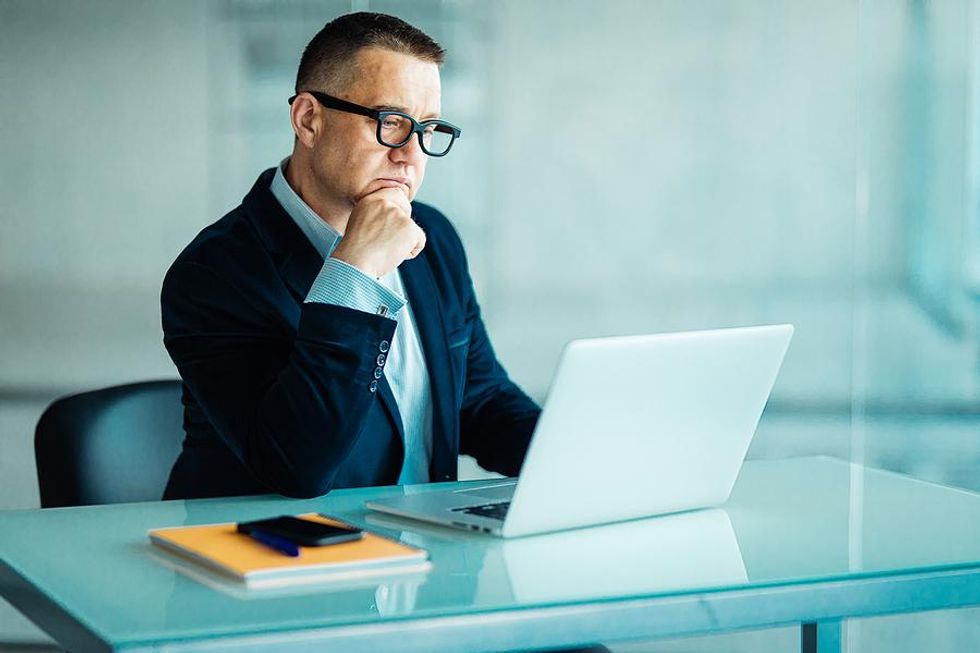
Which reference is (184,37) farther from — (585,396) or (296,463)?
(585,396)

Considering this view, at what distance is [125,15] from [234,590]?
2.33 meters

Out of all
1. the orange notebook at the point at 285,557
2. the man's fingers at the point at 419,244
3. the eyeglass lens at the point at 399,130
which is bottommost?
the orange notebook at the point at 285,557

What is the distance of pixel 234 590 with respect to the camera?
3.95 ft

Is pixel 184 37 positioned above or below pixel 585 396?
above

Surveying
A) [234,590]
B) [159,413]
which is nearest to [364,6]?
[159,413]

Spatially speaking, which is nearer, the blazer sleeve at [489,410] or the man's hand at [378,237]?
the man's hand at [378,237]

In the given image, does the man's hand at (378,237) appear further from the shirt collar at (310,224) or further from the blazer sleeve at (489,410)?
the blazer sleeve at (489,410)

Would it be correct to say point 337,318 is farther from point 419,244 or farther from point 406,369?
point 406,369

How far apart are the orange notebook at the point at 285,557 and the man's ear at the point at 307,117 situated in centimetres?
80

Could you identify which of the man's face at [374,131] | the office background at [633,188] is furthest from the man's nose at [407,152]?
the office background at [633,188]

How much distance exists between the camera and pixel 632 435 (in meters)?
1.47

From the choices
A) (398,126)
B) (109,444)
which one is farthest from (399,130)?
(109,444)

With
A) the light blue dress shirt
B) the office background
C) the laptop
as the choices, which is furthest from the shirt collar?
the office background

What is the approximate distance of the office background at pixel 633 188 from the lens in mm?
3236
